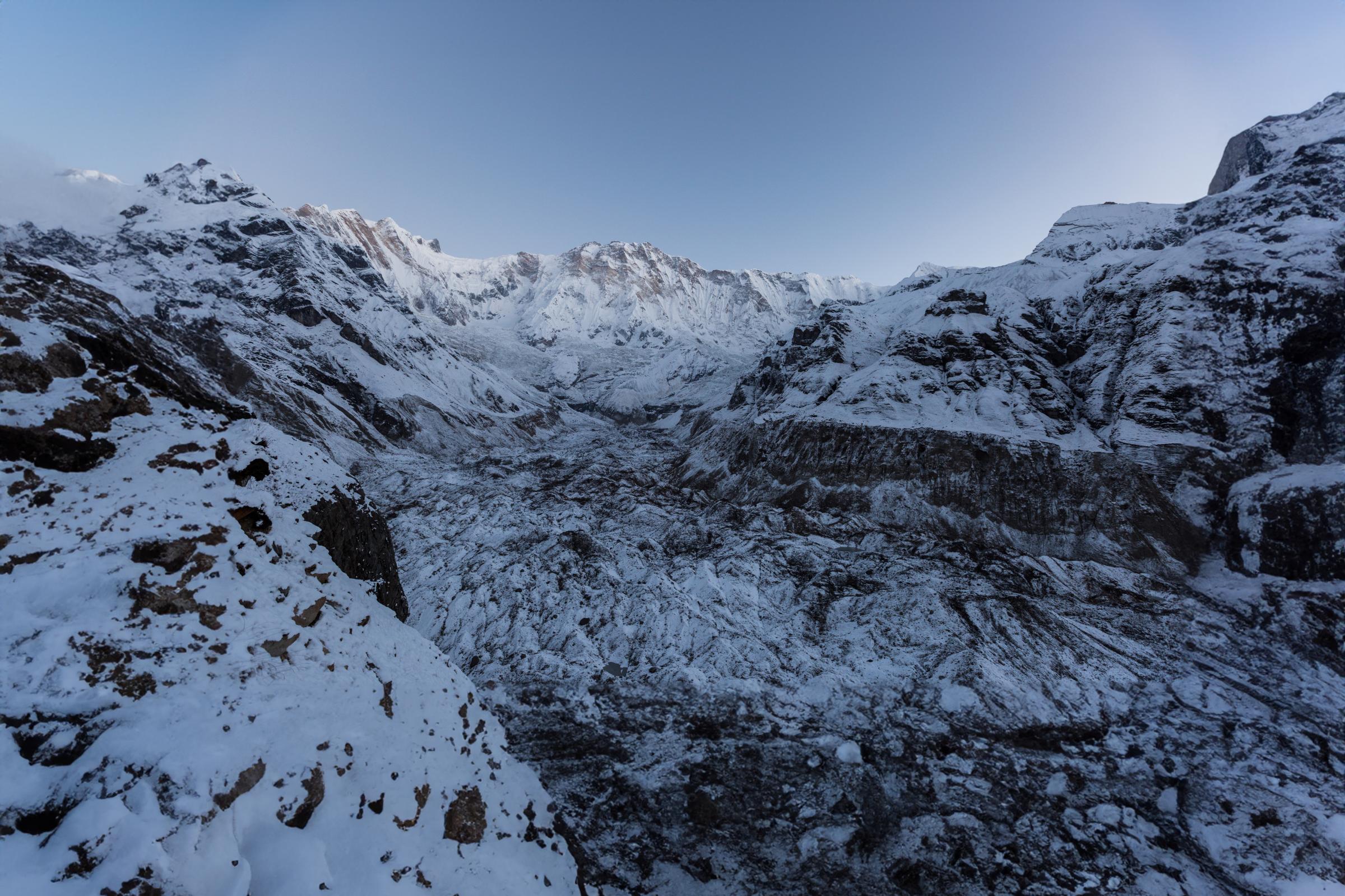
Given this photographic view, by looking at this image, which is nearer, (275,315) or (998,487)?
(998,487)

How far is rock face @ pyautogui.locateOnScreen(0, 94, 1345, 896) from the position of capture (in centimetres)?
860

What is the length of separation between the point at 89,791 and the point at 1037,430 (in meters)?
56.2

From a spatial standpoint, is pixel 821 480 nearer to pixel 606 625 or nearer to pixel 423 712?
pixel 606 625

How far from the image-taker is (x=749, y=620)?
90.8 ft

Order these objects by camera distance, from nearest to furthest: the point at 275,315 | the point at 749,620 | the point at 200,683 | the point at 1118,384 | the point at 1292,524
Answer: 1. the point at 200,683
2. the point at 749,620
3. the point at 1292,524
4. the point at 1118,384
5. the point at 275,315

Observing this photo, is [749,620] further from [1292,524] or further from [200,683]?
[1292,524]

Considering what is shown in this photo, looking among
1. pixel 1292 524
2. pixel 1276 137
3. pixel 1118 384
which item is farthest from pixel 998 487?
pixel 1276 137

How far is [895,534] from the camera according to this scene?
1558 inches

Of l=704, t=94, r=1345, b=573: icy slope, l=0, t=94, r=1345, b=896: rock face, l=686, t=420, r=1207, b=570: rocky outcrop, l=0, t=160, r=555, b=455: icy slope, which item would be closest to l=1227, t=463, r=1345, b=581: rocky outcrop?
l=0, t=94, r=1345, b=896: rock face

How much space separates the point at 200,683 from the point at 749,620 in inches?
912

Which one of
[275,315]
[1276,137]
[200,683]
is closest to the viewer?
→ [200,683]

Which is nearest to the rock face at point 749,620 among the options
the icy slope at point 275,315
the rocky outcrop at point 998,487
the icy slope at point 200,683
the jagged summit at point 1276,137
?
the icy slope at point 200,683

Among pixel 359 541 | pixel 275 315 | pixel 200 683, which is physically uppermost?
pixel 275 315

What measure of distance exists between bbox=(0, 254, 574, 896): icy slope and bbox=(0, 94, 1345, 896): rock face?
0.20ft
